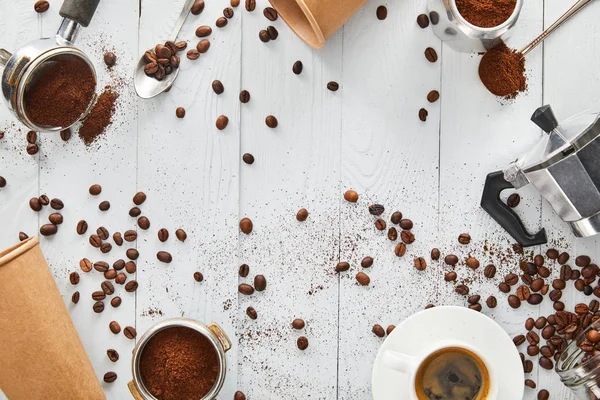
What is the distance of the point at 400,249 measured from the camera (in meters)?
1.53

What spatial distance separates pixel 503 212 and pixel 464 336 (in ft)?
0.95

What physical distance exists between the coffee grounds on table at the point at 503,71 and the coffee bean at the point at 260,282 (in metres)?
0.66

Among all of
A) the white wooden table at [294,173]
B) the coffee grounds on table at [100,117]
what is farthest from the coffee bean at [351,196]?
the coffee grounds on table at [100,117]

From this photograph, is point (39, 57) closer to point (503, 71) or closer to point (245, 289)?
point (245, 289)

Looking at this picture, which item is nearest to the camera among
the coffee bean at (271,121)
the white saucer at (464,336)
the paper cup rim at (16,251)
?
the paper cup rim at (16,251)

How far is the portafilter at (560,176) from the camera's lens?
4.48ft

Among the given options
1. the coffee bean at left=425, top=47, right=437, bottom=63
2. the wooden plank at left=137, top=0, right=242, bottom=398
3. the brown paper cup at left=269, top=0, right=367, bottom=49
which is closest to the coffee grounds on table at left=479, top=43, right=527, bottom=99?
the coffee bean at left=425, top=47, right=437, bottom=63

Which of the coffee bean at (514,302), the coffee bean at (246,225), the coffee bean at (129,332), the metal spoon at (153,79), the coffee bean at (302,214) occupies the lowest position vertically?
the coffee bean at (129,332)

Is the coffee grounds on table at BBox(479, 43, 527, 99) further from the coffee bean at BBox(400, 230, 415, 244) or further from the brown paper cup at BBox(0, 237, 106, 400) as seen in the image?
the brown paper cup at BBox(0, 237, 106, 400)

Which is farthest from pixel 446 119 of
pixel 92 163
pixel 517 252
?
pixel 92 163

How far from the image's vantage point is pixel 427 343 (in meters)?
1.42

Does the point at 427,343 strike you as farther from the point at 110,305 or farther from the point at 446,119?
the point at 110,305

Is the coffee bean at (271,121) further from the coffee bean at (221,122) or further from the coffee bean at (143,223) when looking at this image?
the coffee bean at (143,223)

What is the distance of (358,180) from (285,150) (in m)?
0.18
